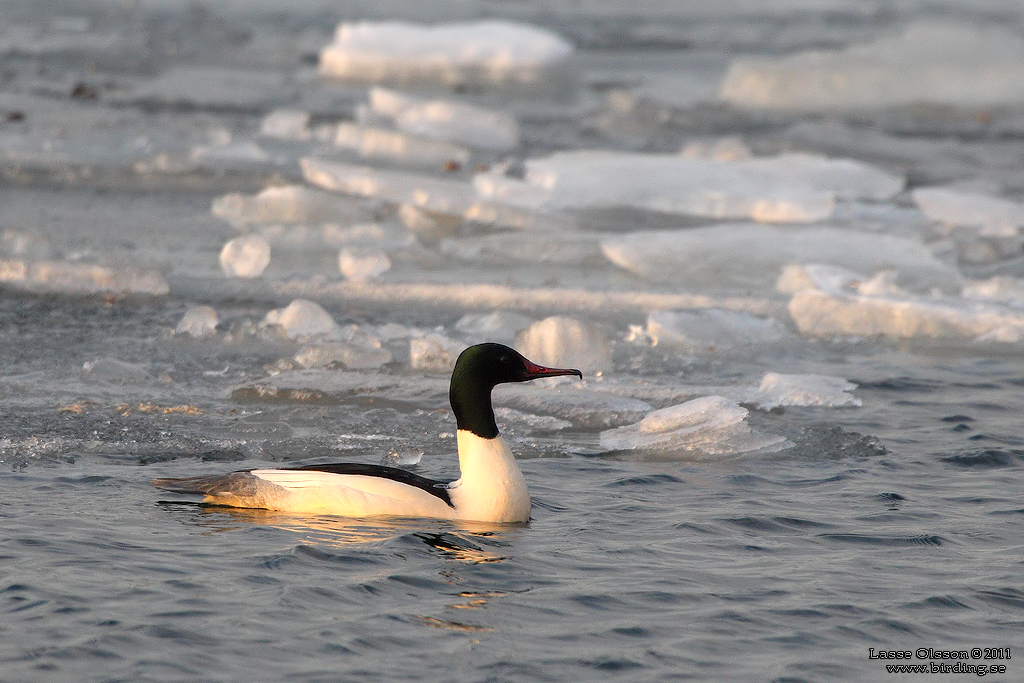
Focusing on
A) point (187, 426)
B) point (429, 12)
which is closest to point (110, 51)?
point (429, 12)

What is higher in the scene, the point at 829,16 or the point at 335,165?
the point at 829,16

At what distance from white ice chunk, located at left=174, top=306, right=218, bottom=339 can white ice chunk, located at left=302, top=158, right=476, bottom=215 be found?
323 cm

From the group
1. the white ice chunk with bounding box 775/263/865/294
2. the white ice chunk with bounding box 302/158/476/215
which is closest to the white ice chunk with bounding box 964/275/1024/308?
the white ice chunk with bounding box 775/263/865/294

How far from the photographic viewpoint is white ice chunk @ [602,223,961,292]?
375 inches

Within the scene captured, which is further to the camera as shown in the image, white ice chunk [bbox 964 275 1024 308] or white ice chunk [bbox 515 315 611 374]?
white ice chunk [bbox 964 275 1024 308]

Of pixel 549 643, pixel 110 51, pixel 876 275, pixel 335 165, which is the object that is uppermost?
pixel 110 51

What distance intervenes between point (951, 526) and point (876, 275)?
14.0ft

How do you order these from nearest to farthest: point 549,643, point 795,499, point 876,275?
point 549,643 < point 795,499 < point 876,275

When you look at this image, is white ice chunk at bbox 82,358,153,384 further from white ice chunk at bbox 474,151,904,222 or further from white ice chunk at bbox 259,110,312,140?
white ice chunk at bbox 259,110,312,140

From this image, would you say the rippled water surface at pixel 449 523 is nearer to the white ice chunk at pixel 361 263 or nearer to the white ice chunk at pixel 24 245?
the white ice chunk at pixel 24 245

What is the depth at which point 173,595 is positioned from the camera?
4.24 meters

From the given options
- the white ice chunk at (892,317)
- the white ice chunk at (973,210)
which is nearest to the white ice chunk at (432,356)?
the white ice chunk at (892,317)

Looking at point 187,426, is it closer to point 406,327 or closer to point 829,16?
point 406,327

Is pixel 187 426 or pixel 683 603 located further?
pixel 187 426
